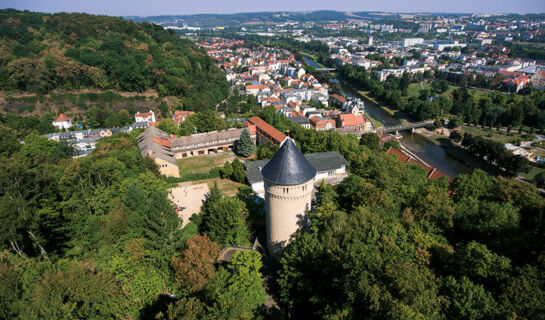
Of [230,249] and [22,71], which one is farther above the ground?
[22,71]

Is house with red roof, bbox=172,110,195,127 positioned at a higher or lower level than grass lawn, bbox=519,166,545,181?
higher

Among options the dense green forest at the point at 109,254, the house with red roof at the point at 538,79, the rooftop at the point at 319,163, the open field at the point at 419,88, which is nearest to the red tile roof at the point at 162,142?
the rooftop at the point at 319,163

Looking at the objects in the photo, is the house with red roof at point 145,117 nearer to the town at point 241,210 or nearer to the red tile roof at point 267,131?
the town at point 241,210

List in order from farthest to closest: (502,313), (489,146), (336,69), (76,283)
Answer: (336,69)
(489,146)
(76,283)
(502,313)

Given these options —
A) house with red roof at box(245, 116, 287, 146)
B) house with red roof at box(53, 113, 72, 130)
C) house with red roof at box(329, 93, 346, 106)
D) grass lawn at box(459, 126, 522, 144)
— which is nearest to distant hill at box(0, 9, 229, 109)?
house with red roof at box(53, 113, 72, 130)

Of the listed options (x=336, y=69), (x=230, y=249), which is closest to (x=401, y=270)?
(x=230, y=249)

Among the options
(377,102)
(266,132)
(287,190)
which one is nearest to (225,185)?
(266,132)

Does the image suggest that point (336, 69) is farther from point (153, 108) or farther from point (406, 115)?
point (153, 108)

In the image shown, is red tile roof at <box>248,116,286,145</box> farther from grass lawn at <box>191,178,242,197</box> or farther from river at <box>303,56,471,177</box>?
river at <box>303,56,471,177</box>
